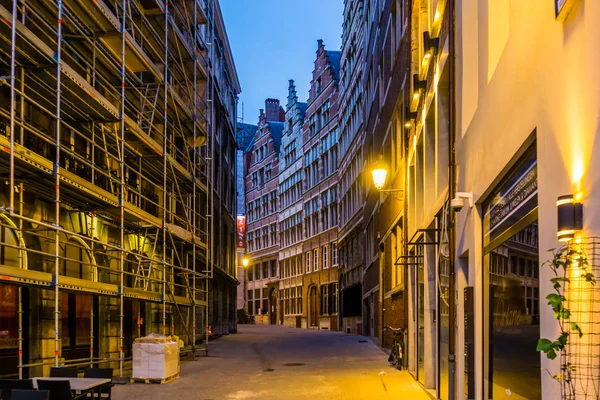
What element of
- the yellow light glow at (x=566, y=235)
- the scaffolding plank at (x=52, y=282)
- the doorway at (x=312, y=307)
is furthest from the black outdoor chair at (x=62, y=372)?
the doorway at (x=312, y=307)

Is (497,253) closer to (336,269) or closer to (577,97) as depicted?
(577,97)

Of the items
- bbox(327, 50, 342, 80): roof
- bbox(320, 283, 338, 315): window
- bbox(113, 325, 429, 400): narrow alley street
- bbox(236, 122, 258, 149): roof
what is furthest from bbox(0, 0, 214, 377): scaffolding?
bbox(236, 122, 258, 149): roof

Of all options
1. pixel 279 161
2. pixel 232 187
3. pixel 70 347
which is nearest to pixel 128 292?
pixel 70 347

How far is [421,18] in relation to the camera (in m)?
16.6

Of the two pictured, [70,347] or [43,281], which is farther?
[70,347]

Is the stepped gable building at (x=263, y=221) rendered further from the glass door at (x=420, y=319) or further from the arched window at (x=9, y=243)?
the arched window at (x=9, y=243)

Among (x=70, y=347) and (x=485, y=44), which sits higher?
(x=485, y=44)

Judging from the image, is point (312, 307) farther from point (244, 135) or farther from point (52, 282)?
point (52, 282)

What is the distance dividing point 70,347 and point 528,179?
1298 centimetres

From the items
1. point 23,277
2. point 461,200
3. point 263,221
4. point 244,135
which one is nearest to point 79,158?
point 23,277

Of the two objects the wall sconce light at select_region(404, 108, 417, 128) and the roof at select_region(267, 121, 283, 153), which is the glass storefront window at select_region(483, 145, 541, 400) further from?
the roof at select_region(267, 121, 283, 153)

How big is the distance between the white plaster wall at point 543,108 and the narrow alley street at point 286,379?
261 inches

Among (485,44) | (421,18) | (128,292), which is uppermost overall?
(421,18)

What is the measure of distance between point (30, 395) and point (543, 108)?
20.2 feet
